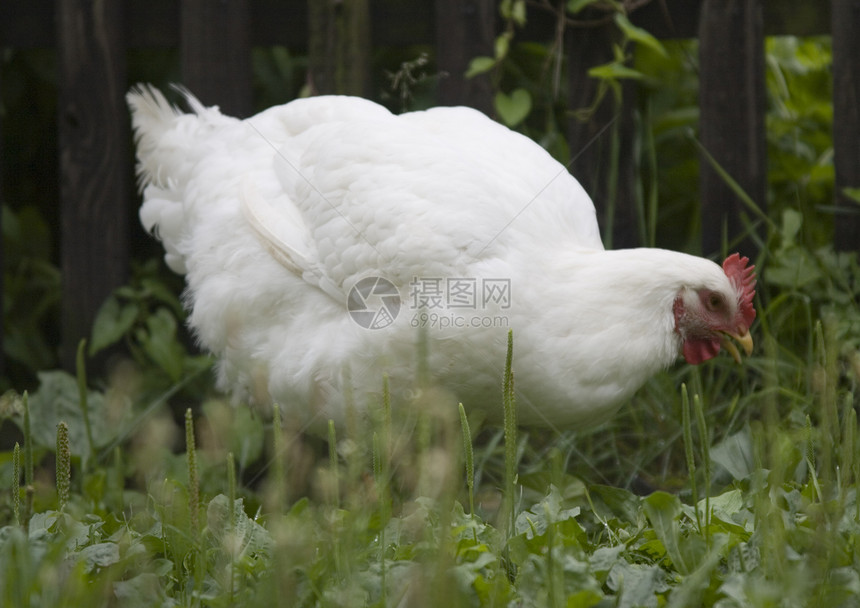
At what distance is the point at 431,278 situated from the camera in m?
2.02

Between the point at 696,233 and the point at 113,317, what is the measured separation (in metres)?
1.92

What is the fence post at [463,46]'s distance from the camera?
2727mm

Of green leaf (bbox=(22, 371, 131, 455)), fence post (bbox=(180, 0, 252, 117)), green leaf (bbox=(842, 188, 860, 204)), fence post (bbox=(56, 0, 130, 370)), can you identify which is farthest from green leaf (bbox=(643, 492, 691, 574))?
fence post (bbox=(56, 0, 130, 370))

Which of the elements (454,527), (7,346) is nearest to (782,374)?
(454,527)

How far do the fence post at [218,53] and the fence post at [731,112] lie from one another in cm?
134

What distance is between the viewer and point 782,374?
2.65 meters

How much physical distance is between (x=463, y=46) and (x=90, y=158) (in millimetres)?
1180

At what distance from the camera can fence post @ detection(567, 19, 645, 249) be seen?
2.84 metres

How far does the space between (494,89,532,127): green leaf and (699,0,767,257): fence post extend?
52 cm

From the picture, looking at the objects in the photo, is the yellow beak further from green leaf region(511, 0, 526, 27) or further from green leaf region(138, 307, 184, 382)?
green leaf region(138, 307, 184, 382)

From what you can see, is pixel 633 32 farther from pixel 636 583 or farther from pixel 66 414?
pixel 66 414

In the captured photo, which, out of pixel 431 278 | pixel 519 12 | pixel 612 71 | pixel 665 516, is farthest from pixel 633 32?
pixel 665 516

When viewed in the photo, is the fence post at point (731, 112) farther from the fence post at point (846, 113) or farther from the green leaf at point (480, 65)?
the green leaf at point (480, 65)

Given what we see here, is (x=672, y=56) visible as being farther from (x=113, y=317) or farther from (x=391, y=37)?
(x=113, y=317)
